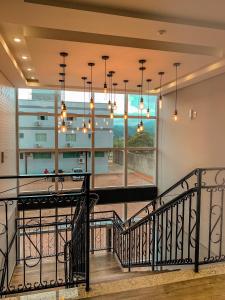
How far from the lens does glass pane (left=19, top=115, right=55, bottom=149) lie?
26.6ft

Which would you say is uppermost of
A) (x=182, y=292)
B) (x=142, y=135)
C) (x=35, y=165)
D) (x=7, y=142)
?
(x=142, y=135)

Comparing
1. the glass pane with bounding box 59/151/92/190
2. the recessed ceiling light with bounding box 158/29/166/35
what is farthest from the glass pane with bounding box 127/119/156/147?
the recessed ceiling light with bounding box 158/29/166/35

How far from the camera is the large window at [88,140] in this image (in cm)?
816

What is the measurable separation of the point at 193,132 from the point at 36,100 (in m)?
5.27

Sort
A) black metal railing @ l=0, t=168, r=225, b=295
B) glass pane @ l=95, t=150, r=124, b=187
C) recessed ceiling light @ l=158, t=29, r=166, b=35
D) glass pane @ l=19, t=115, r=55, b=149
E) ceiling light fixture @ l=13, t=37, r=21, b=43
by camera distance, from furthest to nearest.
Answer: glass pane @ l=95, t=150, r=124, b=187 < glass pane @ l=19, t=115, r=55, b=149 < ceiling light fixture @ l=13, t=37, r=21, b=43 < recessed ceiling light @ l=158, t=29, r=166, b=35 < black metal railing @ l=0, t=168, r=225, b=295

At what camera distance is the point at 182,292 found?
8.12 feet

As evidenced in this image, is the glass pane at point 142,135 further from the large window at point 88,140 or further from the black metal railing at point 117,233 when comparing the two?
the black metal railing at point 117,233

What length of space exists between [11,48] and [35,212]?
222 inches

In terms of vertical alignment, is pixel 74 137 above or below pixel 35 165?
above

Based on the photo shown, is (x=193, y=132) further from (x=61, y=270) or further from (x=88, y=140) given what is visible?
(x=61, y=270)

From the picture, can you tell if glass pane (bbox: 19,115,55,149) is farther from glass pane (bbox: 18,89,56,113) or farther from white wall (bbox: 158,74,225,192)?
white wall (bbox: 158,74,225,192)

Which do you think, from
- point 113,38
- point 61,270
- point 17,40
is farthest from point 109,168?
point 17,40

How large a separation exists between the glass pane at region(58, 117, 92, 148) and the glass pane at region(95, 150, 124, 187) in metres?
0.61

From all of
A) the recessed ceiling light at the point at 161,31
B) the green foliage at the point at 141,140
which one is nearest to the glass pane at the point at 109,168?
the green foliage at the point at 141,140
